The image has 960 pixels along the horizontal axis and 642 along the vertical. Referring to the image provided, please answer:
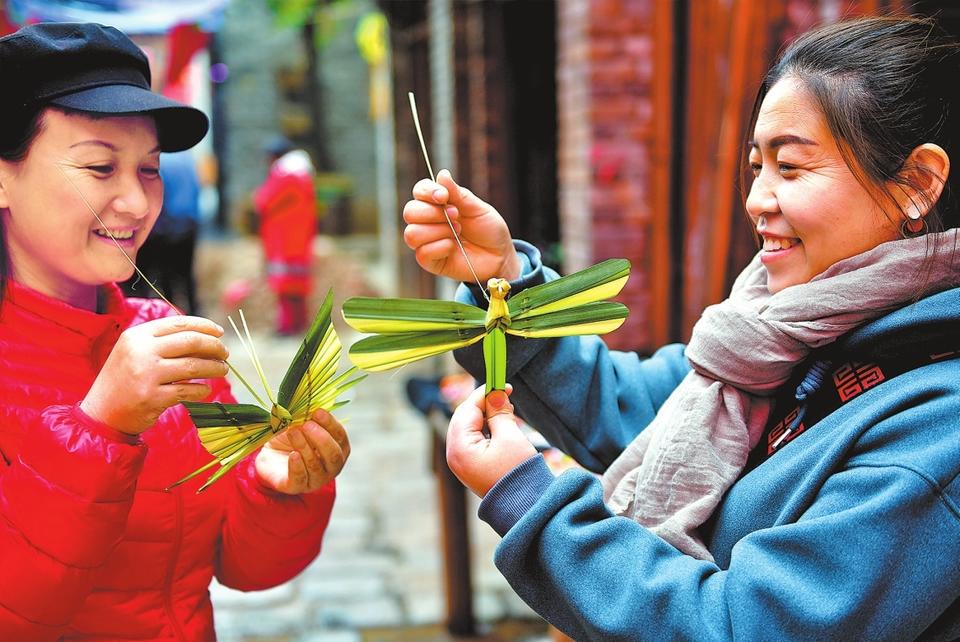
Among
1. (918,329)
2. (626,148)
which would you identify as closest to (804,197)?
(918,329)

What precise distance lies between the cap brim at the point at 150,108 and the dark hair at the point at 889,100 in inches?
32.5

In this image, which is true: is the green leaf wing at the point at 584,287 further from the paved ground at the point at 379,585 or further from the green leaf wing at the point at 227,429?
the paved ground at the point at 379,585

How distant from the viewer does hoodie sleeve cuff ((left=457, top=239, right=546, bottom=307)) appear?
1.44 m

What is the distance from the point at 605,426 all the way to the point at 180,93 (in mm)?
5676

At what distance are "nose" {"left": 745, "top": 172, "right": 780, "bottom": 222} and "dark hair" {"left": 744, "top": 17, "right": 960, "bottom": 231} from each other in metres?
0.10

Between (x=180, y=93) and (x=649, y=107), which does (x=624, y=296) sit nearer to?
(x=649, y=107)

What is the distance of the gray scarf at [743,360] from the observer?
1143 mm

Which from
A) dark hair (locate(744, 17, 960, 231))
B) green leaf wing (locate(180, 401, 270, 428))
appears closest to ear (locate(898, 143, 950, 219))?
dark hair (locate(744, 17, 960, 231))

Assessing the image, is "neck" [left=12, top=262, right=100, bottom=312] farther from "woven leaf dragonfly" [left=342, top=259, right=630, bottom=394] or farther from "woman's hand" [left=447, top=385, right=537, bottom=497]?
"woman's hand" [left=447, top=385, right=537, bottom=497]

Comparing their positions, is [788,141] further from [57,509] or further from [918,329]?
[57,509]

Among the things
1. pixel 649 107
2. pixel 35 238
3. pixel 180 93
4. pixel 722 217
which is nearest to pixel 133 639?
pixel 35 238

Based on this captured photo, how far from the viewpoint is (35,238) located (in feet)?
4.03

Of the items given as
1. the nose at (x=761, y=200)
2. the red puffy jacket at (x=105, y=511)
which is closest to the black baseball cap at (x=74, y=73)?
the red puffy jacket at (x=105, y=511)

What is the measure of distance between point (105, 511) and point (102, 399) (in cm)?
14
